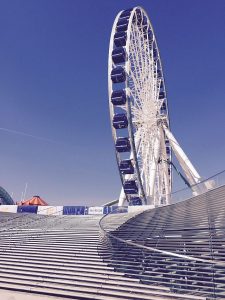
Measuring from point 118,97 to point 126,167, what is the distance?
6.27m

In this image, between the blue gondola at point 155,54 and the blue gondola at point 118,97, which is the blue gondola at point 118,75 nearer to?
the blue gondola at point 118,97

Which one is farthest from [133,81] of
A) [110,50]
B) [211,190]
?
[211,190]

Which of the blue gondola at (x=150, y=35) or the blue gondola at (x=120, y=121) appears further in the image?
the blue gondola at (x=150, y=35)

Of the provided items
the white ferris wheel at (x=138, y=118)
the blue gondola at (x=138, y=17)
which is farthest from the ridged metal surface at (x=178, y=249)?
the blue gondola at (x=138, y=17)

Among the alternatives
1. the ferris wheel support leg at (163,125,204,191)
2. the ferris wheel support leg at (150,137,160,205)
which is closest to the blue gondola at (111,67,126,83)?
the ferris wheel support leg at (150,137,160,205)

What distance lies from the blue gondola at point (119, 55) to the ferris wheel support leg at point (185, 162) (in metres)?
9.25

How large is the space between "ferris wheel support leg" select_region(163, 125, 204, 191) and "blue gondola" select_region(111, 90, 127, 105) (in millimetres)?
8020

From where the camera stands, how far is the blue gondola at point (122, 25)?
1007 inches

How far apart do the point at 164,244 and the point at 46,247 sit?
4.23m

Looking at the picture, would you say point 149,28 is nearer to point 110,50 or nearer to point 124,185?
point 110,50

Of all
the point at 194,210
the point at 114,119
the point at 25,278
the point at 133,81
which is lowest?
the point at 25,278

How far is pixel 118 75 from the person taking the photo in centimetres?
2402

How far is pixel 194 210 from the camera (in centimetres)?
1339

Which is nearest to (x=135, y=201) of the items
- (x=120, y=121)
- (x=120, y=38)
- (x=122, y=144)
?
(x=122, y=144)
